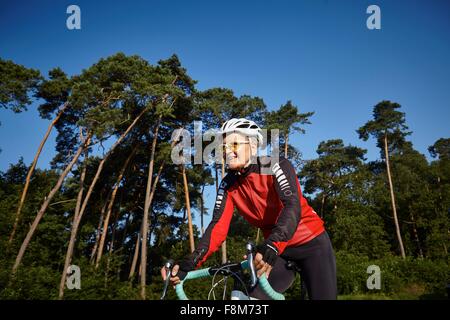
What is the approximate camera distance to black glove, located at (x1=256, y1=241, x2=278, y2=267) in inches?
89.4

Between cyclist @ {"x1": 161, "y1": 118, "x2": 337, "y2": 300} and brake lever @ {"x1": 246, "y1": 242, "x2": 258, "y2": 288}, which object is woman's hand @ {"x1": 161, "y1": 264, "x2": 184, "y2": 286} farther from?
brake lever @ {"x1": 246, "y1": 242, "x2": 258, "y2": 288}

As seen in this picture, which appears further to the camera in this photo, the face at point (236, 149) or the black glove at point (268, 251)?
the face at point (236, 149)

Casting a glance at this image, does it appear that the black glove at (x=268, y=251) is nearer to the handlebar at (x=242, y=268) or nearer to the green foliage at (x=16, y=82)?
the handlebar at (x=242, y=268)

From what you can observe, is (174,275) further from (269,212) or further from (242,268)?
(269,212)

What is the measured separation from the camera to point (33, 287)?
15.2 m

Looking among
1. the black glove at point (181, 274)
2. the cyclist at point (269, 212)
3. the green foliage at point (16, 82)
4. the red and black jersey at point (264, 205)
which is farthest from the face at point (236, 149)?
the green foliage at point (16, 82)

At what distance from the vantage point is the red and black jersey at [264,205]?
284cm

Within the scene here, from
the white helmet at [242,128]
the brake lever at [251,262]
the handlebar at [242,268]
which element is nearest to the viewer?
the brake lever at [251,262]

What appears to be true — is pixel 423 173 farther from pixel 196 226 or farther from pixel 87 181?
pixel 87 181

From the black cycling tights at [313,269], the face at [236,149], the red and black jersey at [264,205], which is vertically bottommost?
the black cycling tights at [313,269]

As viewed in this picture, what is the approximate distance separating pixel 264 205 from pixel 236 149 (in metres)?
0.71

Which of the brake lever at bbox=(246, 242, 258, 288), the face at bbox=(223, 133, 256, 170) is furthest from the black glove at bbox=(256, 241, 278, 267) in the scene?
the face at bbox=(223, 133, 256, 170)
